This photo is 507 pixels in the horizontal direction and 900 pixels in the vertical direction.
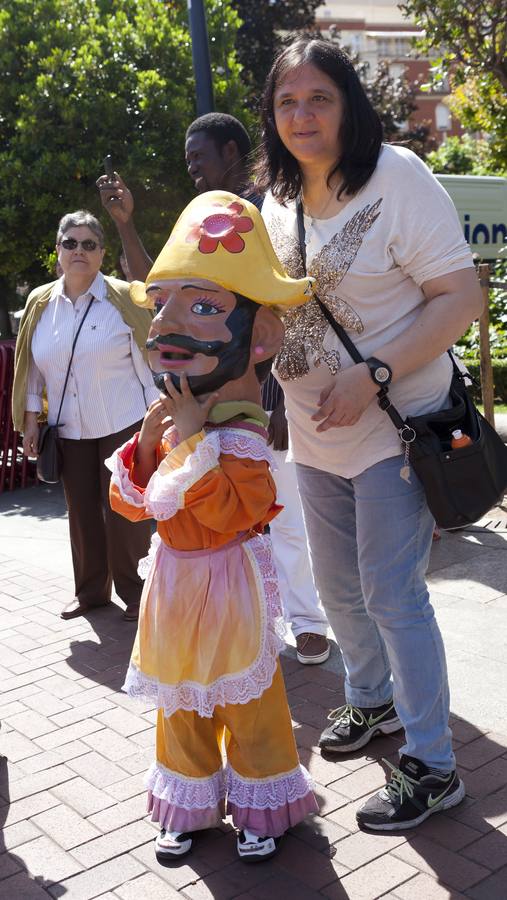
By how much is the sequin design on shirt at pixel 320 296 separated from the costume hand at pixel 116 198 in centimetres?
183

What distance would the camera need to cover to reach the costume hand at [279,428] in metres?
4.22

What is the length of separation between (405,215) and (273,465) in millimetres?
804

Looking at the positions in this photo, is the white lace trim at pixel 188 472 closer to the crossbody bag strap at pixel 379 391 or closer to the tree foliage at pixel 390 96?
the crossbody bag strap at pixel 379 391

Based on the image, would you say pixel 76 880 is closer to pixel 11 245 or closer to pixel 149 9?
pixel 11 245

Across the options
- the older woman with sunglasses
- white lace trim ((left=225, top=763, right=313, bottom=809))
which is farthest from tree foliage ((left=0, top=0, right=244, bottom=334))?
white lace trim ((left=225, top=763, right=313, bottom=809))

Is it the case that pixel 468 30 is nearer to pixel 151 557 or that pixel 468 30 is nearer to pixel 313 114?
pixel 313 114

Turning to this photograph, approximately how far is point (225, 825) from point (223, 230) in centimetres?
181

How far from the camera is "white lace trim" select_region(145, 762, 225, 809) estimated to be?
3.08 m

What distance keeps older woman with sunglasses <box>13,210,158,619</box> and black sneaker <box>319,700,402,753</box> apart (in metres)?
1.95

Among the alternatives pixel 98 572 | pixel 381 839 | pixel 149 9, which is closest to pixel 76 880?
pixel 381 839

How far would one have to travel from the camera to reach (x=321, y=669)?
4.45 meters

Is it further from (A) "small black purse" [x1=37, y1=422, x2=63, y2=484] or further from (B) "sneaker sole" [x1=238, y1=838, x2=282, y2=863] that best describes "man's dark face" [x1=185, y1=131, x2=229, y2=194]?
(B) "sneaker sole" [x1=238, y1=838, x2=282, y2=863]

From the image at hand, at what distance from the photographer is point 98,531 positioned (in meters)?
5.69

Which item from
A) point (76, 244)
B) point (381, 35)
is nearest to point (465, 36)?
point (76, 244)
